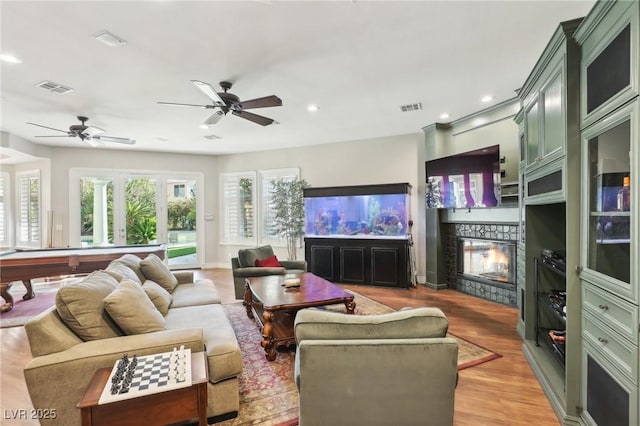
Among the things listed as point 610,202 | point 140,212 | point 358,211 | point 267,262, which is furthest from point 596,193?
point 140,212

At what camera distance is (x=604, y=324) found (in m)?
1.63

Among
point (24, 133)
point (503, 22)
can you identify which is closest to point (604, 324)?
point (503, 22)

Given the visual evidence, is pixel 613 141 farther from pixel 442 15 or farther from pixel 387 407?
pixel 387 407

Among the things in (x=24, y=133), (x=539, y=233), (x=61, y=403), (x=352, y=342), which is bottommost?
(x=61, y=403)

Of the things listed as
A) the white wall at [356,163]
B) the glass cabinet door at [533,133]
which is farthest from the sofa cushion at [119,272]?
the white wall at [356,163]

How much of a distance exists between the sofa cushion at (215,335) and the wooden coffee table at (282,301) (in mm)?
448

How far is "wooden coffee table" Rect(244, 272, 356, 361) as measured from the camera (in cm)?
286

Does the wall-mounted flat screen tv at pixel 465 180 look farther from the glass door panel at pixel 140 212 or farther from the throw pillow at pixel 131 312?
the glass door panel at pixel 140 212

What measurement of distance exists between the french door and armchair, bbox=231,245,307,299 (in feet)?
11.5

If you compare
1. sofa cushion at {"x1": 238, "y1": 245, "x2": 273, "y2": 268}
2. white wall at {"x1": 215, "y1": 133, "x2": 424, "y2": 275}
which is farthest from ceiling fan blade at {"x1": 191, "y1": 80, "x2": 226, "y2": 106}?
white wall at {"x1": 215, "y1": 133, "x2": 424, "y2": 275}

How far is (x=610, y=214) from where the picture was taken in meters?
1.64

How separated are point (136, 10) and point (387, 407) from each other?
307cm

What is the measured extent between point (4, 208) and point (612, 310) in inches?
424

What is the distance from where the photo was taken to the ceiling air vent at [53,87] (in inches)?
135
